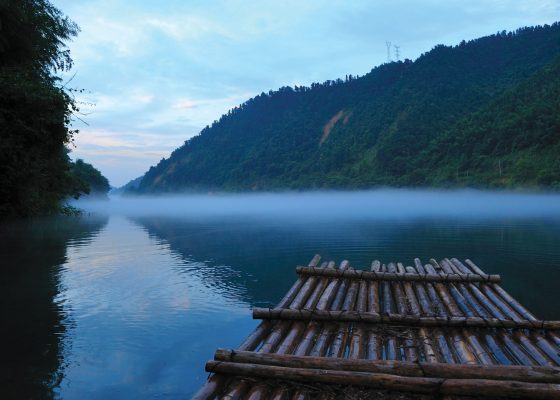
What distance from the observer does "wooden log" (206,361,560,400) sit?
3.99 metres

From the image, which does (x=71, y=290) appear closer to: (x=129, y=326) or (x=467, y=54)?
(x=129, y=326)

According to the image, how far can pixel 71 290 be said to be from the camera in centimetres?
1332

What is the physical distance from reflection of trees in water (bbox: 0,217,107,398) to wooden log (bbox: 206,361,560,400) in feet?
14.6

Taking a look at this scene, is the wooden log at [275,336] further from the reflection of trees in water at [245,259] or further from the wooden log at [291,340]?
the reflection of trees in water at [245,259]

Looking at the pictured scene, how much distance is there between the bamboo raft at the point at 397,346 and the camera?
13.8 feet

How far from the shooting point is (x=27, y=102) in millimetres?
17562

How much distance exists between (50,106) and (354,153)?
4575 inches

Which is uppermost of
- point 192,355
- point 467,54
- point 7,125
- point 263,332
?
point 467,54

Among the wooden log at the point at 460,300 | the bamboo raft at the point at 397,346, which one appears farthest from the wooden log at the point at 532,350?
the wooden log at the point at 460,300

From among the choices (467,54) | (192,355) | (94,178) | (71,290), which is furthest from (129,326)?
(467,54)

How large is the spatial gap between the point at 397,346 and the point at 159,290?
9824mm

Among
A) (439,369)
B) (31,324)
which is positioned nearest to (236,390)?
(439,369)

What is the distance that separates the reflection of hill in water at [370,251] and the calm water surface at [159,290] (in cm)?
6

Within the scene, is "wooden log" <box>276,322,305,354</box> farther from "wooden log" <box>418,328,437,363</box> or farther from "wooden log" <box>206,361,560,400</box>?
"wooden log" <box>418,328,437,363</box>
